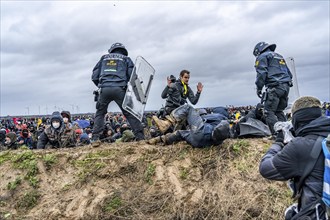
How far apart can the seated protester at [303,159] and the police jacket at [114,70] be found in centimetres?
474

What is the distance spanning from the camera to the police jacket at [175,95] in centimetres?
873

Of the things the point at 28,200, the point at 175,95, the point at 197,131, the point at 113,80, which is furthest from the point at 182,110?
the point at 28,200

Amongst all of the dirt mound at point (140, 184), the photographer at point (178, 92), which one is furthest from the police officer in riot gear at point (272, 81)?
the photographer at point (178, 92)

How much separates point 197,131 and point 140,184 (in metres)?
1.31

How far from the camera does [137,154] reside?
7.05 meters

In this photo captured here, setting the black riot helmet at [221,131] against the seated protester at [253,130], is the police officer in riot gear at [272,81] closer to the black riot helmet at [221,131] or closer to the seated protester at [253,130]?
the seated protester at [253,130]

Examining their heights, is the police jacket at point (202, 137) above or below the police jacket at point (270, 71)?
below

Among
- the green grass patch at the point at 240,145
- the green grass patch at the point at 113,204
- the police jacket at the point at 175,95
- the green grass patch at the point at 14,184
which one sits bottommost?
the green grass patch at the point at 113,204

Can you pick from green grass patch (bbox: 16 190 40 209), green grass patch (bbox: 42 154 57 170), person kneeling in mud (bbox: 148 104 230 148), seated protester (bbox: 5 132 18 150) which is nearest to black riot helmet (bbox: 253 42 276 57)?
person kneeling in mud (bbox: 148 104 230 148)

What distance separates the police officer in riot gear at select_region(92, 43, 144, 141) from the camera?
766cm

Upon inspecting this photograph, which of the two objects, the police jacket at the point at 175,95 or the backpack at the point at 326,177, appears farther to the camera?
the police jacket at the point at 175,95

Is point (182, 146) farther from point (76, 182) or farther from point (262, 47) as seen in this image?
point (262, 47)

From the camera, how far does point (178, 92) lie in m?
8.77

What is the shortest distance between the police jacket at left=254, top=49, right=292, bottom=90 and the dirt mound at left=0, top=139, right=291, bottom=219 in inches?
48.3
